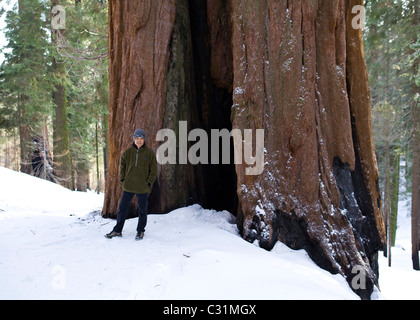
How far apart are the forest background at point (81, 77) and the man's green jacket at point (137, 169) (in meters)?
5.06

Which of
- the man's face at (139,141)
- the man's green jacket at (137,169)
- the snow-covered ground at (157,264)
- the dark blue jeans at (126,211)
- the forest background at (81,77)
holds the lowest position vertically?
the snow-covered ground at (157,264)

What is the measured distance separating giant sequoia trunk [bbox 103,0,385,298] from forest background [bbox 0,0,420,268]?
3834mm

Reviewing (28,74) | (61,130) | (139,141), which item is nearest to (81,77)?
(28,74)

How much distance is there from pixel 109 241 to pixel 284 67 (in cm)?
370

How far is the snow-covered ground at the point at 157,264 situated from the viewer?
112 inches

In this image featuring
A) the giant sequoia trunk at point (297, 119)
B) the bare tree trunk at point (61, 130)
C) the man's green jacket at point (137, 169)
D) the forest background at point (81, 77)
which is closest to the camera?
the giant sequoia trunk at point (297, 119)

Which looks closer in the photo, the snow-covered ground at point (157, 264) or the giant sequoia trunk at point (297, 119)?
the snow-covered ground at point (157, 264)

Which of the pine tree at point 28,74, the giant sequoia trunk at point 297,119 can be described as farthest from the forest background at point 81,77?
the giant sequoia trunk at point 297,119

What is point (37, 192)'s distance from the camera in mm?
9117

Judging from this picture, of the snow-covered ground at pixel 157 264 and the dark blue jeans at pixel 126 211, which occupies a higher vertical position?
the dark blue jeans at pixel 126 211

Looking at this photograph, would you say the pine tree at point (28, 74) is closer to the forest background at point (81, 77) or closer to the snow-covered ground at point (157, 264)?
the forest background at point (81, 77)

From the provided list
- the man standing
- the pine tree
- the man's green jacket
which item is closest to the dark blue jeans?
the man standing

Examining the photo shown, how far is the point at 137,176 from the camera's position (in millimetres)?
4551

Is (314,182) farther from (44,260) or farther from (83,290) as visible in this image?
(44,260)
